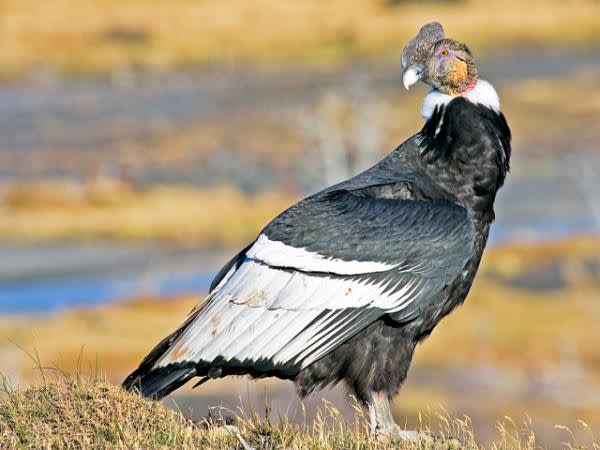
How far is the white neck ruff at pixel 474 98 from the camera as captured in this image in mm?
8711

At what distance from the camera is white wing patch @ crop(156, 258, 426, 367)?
7.97 metres

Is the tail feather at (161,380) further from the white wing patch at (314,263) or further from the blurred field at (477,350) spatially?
the blurred field at (477,350)

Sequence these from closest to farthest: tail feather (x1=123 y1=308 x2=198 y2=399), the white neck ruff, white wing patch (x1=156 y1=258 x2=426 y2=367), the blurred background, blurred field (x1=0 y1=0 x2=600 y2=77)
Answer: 1. white wing patch (x1=156 y1=258 x2=426 y2=367)
2. tail feather (x1=123 y1=308 x2=198 y2=399)
3. the white neck ruff
4. the blurred background
5. blurred field (x1=0 y1=0 x2=600 y2=77)

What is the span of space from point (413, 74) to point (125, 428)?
120 inches

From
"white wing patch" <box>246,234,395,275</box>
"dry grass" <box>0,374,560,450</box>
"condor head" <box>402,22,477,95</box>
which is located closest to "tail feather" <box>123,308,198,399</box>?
"dry grass" <box>0,374,560,450</box>

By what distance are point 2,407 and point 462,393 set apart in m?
13.4

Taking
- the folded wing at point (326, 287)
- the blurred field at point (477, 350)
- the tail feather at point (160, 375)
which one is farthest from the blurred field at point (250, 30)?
the folded wing at point (326, 287)

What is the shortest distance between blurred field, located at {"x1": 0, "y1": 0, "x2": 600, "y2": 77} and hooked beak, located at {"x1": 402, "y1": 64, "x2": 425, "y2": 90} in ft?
130

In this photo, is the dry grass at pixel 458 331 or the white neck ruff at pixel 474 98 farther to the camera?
the dry grass at pixel 458 331

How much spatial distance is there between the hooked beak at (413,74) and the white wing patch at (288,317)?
4.84 ft

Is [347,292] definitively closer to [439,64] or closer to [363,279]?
[363,279]

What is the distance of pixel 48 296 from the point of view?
2664 centimetres

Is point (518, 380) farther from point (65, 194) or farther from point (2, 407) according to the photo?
point (65, 194)

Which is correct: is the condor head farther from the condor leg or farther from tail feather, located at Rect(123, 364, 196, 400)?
tail feather, located at Rect(123, 364, 196, 400)
